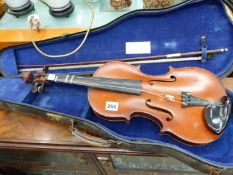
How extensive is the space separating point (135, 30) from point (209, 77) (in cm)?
33

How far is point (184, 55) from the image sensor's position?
3.35 ft

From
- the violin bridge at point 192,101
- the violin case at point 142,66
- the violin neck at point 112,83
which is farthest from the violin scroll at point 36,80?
the violin bridge at point 192,101

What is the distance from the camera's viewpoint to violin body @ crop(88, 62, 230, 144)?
85 centimetres

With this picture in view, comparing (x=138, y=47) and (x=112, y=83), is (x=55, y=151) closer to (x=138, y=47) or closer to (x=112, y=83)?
(x=112, y=83)

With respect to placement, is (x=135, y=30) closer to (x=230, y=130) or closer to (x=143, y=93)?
(x=143, y=93)

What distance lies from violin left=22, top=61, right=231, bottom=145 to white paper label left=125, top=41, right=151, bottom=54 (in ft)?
0.35

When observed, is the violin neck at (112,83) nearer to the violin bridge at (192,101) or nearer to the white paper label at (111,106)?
the white paper label at (111,106)

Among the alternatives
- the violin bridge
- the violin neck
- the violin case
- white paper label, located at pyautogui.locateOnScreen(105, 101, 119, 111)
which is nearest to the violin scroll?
the violin case

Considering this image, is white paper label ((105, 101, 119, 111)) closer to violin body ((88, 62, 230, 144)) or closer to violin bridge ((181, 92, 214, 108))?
violin body ((88, 62, 230, 144))

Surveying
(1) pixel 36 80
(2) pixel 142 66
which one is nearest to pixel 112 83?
→ (2) pixel 142 66

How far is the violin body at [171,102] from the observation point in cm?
85

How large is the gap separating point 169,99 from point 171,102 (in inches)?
0.5

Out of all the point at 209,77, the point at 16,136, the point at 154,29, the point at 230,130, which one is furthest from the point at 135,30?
the point at 16,136

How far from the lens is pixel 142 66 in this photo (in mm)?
1065
